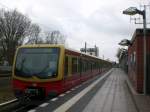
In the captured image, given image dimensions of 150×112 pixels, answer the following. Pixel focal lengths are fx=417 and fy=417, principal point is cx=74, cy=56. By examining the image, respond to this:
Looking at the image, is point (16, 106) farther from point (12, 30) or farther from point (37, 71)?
point (12, 30)

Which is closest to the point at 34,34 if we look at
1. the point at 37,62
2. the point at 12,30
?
the point at 12,30

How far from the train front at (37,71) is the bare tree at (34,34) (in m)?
60.6

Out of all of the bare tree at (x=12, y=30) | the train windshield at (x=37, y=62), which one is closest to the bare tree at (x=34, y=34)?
the bare tree at (x=12, y=30)

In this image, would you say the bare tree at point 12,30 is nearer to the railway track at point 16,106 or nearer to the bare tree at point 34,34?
the bare tree at point 34,34

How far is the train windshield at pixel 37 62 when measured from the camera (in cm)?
1775

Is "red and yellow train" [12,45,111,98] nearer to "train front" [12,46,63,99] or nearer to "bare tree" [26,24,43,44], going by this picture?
"train front" [12,46,63,99]

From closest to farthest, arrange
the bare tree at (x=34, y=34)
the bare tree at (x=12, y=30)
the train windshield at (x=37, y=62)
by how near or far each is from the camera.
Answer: the train windshield at (x=37, y=62) → the bare tree at (x=12, y=30) → the bare tree at (x=34, y=34)

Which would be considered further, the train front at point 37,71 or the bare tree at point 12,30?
the bare tree at point 12,30

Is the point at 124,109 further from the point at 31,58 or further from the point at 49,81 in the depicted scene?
the point at 31,58

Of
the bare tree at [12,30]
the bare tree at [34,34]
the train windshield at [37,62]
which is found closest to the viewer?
the train windshield at [37,62]

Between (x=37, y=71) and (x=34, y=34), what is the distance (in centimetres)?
6572

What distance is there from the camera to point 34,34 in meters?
83.0

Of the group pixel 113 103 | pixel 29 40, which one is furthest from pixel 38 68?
pixel 29 40

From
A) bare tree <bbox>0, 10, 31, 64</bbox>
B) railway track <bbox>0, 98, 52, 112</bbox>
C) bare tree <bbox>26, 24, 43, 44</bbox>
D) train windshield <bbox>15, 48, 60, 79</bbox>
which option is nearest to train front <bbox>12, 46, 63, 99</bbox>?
train windshield <bbox>15, 48, 60, 79</bbox>
